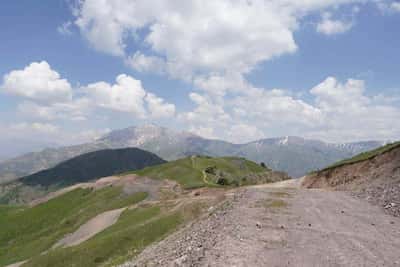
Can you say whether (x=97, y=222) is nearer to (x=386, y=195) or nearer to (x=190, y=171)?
(x=386, y=195)

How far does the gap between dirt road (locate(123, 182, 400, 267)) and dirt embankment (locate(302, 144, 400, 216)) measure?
4705 millimetres

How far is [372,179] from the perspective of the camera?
182 ft

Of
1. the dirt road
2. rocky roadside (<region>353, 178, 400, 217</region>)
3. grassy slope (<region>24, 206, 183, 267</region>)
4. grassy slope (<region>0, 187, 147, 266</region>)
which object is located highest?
rocky roadside (<region>353, 178, 400, 217</region>)

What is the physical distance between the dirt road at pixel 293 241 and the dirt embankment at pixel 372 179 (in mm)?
4705

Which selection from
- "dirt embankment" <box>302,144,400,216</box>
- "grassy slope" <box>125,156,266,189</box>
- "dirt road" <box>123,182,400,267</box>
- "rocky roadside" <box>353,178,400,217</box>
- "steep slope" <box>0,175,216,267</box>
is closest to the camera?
"dirt road" <box>123,182,400,267</box>

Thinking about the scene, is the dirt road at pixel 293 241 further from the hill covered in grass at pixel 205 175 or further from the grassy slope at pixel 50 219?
the hill covered in grass at pixel 205 175

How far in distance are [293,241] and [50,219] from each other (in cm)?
11636

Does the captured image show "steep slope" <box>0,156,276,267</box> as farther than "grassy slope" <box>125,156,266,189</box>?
No

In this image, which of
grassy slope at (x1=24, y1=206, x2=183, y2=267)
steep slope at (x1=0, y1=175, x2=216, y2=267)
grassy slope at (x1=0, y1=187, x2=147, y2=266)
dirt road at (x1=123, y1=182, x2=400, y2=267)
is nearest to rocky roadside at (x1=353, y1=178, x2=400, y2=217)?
dirt road at (x1=123, y1=182, x2=400, y2=267)

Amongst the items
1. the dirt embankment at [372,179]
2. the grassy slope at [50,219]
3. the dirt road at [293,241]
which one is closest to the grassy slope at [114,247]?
the dirt road at [293,241]

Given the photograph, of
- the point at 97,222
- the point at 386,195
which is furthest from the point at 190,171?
the point at 386,195

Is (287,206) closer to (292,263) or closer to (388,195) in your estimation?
(388,195)

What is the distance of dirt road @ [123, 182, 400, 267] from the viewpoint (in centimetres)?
1941

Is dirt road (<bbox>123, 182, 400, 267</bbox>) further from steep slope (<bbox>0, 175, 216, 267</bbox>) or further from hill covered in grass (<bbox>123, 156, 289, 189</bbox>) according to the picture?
hill covered in grass (<bbox>123, 156, 289, 189</bbox>)
